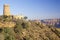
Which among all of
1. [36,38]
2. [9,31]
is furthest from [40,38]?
[9,31]

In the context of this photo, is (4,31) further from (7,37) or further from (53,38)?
(53,38)

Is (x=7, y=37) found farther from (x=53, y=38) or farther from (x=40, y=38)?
(x=53, y=38)

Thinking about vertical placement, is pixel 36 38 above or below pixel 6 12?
below

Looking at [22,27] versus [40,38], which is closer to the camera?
[40,38]

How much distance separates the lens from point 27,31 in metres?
31.0

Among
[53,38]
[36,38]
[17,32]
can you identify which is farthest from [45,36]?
[17,32]

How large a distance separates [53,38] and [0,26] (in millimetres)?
10113

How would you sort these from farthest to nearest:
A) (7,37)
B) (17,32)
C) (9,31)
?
(17,32) < (9,31) < (7,37)

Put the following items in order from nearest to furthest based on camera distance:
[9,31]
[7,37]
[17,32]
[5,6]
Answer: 1. [7,37]
2. [9,31]
3. [17,32]
4. [5,6]

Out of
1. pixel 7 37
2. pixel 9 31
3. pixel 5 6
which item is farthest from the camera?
pixel 5 6

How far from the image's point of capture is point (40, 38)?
2959 cm

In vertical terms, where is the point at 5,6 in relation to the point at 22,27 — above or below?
above

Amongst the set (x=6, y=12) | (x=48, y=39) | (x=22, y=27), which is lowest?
(x=48, y=39)

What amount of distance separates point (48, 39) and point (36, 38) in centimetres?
252
